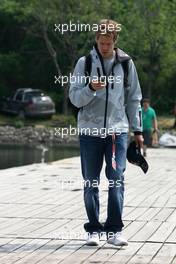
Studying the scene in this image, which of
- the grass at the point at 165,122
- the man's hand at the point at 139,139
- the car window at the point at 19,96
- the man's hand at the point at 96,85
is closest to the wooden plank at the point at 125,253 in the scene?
the man's hand at the point at 139,139

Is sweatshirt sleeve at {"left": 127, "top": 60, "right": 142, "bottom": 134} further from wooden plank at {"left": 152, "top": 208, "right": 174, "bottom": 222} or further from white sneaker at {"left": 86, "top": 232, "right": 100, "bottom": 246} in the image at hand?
wooden plank at {"left": 152, "top": 208, "right": 174, "bottom": 222}

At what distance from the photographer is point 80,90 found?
23.4ft

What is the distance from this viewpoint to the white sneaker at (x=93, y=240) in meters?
7.31

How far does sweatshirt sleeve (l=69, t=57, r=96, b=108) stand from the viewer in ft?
23.1

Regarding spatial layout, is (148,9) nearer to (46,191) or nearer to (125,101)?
(46,191)

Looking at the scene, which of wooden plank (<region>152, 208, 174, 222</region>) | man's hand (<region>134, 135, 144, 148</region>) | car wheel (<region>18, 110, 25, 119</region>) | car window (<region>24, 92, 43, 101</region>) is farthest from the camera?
car wheel (<region>18, 110, 25, 119</region>)

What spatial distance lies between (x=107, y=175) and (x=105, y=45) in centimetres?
125

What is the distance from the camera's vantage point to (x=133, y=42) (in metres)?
43.3

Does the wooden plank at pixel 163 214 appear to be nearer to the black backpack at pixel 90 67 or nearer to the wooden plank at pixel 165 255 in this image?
the wooden plank at pixel 165 255

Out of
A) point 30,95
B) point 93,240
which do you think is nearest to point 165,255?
point 93,240

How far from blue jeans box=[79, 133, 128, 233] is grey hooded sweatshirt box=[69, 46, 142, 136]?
11cm

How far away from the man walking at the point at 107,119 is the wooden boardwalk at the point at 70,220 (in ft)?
1.12

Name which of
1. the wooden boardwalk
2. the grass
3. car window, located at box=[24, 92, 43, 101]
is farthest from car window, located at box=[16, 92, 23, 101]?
the wooden boardwalk

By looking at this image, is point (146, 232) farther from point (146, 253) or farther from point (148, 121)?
point (148, 121)
